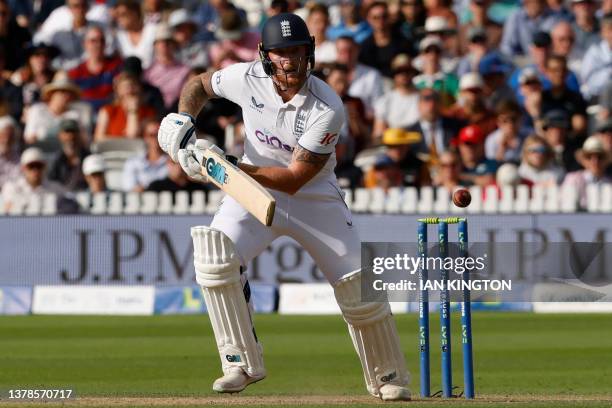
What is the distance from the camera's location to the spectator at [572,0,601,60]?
15258 millimetres

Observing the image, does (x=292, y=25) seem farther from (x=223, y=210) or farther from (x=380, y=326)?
(x=380, y=326)

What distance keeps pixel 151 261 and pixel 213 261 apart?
7.42m

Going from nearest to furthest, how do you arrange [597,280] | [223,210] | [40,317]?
[597,280] < [223,210] < [40,317]

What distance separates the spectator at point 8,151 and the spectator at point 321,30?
3.15m

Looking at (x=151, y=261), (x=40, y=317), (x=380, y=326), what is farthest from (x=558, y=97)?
(x=380, y=326)

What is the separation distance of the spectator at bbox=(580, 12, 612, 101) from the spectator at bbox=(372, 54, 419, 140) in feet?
6.05

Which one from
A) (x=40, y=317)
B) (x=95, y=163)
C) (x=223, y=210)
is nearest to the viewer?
(x=223, y=210)

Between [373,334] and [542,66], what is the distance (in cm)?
850

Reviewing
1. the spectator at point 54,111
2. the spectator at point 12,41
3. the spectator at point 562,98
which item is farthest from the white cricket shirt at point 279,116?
the spectator at point 12,41

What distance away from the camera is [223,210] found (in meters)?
6.90

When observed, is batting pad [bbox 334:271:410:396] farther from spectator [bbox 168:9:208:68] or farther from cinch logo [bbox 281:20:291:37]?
spectator [bbox 168:9:208:68]

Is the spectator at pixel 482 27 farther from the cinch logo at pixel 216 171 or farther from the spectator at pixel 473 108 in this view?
the cinch logo at pixel 216 171

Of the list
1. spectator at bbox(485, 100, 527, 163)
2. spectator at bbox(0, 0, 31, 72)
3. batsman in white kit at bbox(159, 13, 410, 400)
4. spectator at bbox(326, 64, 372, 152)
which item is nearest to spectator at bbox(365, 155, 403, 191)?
spectator at bbox(326, 64, 372, 152)

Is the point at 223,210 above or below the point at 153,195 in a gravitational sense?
above
